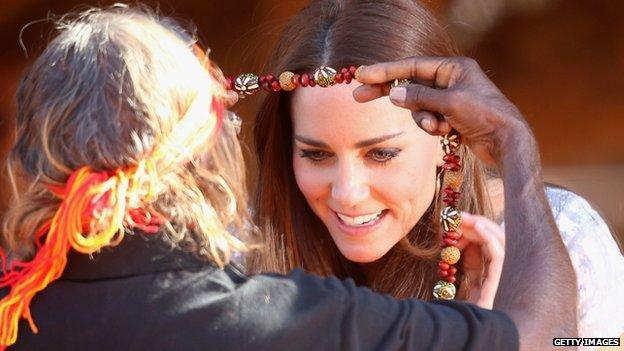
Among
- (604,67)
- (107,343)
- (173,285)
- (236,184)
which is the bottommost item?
(107,343)

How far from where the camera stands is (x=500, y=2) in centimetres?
486

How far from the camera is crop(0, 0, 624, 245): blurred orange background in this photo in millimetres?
4617

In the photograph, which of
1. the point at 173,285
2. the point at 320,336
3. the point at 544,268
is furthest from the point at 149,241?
the point at 544,268

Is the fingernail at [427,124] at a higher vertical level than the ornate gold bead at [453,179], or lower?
higher

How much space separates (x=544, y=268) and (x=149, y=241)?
0.58m

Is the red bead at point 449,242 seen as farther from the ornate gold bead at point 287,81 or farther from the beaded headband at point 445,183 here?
the ornate gold bead at point 287,81

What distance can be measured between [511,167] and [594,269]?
100 cm

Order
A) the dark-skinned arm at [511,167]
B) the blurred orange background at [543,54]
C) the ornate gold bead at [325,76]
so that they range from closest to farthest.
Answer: the dark-skinned arm at [511,167]
the ornate gold bead at [325,76]
the blurred orange background at [543,54]

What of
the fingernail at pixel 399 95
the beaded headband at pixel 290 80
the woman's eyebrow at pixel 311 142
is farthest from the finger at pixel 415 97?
the woman's eyebrow at pixel 311 142

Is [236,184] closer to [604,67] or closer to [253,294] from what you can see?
[253,294]

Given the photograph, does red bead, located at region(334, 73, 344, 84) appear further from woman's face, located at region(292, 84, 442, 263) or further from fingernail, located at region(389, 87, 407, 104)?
fingernail, located at region(389, 87, 407, 104)

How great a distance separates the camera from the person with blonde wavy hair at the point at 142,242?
4.75ft

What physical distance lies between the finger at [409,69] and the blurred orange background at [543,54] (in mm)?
2469

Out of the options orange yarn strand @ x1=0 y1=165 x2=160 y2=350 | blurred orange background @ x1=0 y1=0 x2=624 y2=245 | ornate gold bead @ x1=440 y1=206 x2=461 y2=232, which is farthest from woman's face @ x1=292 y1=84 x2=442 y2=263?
blurred orange background @ x1=0 y1=0 x2=624 y2=245
